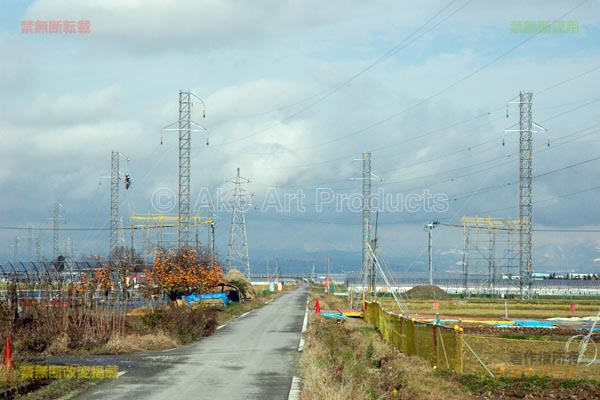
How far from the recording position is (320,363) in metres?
19.7

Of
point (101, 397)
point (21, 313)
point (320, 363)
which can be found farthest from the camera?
point (21, 313)

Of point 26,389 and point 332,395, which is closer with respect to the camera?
point 332,395

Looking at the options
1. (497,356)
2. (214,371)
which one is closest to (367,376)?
(214,371)

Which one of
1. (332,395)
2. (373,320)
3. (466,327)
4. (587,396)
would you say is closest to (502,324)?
(466,327)

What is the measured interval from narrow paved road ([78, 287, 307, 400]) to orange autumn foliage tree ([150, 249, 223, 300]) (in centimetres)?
1744

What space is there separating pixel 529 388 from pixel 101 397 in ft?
32.6

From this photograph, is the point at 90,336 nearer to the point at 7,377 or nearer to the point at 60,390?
the point at 7,377

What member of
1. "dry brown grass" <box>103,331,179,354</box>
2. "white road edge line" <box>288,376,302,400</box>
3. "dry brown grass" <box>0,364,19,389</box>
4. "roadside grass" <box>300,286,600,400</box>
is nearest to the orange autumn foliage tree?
"dry brown grass" <box>103,331,179,354</box>

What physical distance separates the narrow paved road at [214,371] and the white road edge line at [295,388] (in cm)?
13

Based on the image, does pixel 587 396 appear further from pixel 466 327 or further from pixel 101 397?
pixel 466 327

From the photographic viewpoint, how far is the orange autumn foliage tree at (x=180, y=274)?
4766 centimetres

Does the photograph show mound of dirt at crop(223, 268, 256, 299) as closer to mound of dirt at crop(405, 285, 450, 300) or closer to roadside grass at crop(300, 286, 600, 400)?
mound of dirt at crop(405, 285, 450, 300)

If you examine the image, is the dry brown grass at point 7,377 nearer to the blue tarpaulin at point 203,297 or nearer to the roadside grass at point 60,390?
the roadside grass at point 60,390

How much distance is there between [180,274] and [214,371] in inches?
1127
